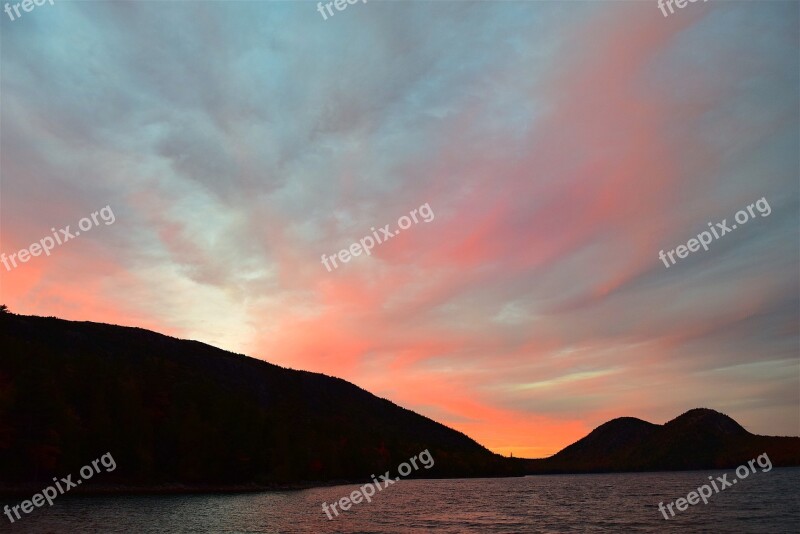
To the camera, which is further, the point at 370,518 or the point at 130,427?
the point at 130,427

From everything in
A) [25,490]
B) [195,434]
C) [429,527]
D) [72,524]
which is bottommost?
[429,527]

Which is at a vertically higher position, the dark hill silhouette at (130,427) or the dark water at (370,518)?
the dark hill silhouette at (130,427)

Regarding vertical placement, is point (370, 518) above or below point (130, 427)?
below

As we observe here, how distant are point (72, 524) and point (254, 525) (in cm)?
2025

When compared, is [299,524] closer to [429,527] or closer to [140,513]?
[429,527]

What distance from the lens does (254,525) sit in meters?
72.9

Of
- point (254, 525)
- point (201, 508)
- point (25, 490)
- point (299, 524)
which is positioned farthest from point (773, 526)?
point (25, 490)

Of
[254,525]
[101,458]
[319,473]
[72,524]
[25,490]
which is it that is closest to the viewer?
[72,524]

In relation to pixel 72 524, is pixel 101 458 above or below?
above

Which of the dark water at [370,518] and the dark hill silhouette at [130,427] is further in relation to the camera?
the dark hill silhouette at [130,427]

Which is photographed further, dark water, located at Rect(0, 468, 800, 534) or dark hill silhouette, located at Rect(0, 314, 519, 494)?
dark hill silhouette, located at Rect(0, 314, 519, 494)

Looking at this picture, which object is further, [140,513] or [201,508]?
[201,508]

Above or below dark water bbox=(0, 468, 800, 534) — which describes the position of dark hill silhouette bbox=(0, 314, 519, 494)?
above

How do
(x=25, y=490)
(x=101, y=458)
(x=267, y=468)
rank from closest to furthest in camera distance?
1. (x=25, y=490)
2. (x=101, y=458)
3. (x=267, y=468)
